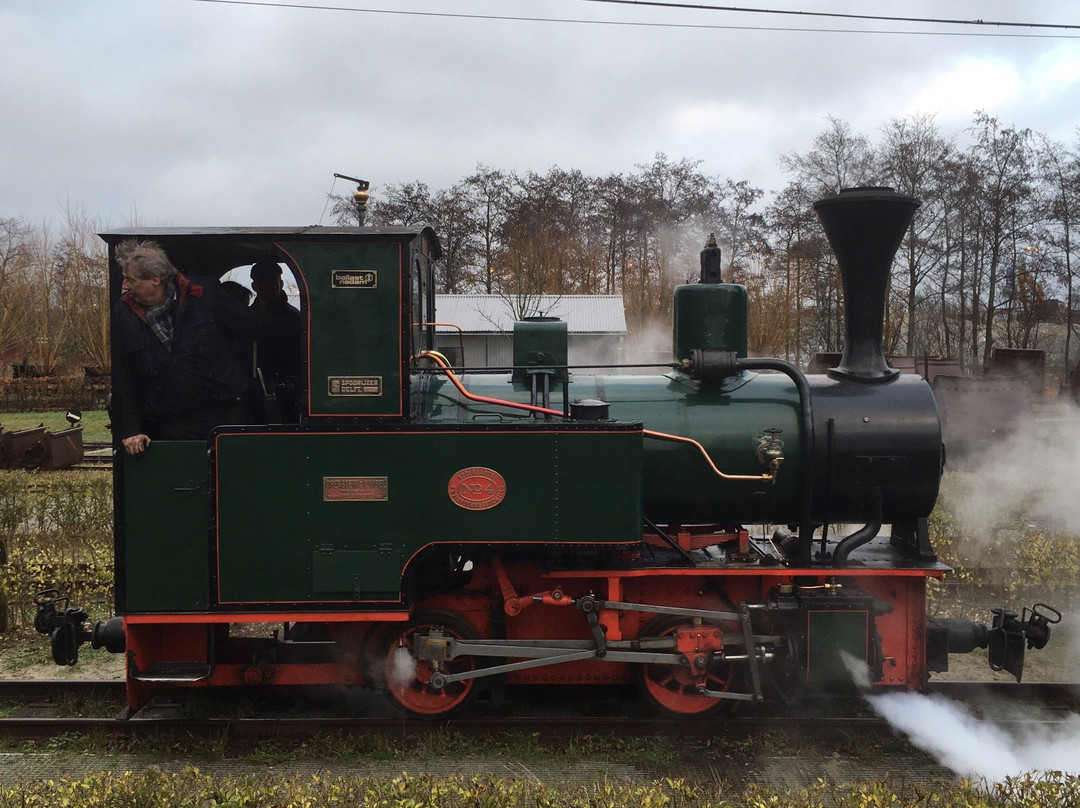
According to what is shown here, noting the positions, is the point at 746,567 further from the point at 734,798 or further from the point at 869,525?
the point at 734,798

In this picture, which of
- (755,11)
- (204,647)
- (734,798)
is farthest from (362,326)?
(755,11)

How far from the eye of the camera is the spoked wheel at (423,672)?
17.2 ft

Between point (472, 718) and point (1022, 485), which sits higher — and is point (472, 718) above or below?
below

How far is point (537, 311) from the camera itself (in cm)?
2422

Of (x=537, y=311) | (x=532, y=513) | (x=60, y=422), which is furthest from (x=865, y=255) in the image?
(x=60, y=422)

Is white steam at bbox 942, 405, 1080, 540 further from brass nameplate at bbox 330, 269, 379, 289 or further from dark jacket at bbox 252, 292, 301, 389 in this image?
dark jacket at bbox 252, 292, 301, 389

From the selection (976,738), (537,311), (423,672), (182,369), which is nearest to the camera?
(182,369)

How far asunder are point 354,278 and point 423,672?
8.24 feet

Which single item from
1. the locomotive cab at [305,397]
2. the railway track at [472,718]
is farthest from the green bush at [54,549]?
the locomotive cab at [305,397]

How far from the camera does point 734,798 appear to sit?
4.58 m

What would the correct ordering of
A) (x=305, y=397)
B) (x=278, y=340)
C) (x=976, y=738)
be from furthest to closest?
(x=278, y=340), (x=976, y=738), (x=305, y=397)

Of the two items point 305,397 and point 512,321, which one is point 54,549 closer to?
point 305,397

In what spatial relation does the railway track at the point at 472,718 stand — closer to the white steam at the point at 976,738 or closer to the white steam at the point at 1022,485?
the white steam at the point at 976,738

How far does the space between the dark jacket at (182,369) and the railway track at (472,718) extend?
184 cm
